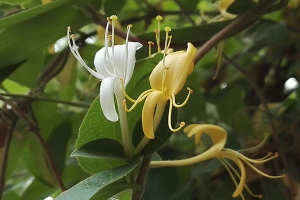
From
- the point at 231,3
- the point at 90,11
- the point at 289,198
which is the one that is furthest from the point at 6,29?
the point at 289,198

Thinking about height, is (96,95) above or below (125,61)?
below

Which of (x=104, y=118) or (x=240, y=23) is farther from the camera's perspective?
(x=240, y=23)

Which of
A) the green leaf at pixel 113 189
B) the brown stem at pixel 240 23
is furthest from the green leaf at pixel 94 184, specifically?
the brown stem at pixel 240 23

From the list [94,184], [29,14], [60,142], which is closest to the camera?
[94,184]

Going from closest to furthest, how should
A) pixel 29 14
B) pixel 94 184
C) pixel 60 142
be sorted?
pixel 94 184 < pixel 29 14 < pixel 60 142

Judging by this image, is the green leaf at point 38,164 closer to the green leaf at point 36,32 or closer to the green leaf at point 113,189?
the green leaf at point 36,32

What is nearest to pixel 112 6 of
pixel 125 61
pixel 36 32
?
pixel 36 32

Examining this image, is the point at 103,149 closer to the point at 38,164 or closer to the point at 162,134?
the point at 162,134
